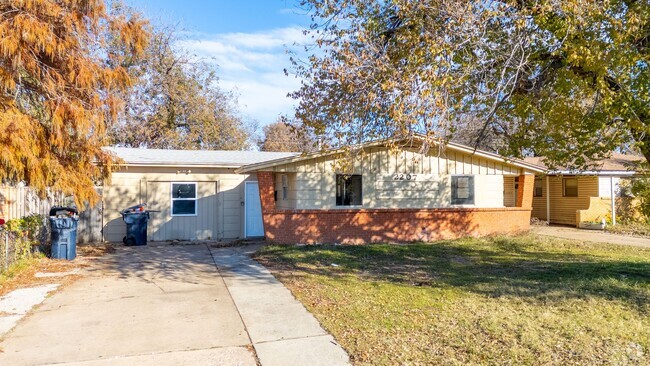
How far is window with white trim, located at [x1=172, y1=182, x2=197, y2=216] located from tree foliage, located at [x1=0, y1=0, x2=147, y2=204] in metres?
6.17

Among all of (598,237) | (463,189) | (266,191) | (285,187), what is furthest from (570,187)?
(266,191)

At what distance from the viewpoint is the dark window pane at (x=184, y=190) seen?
15.4m

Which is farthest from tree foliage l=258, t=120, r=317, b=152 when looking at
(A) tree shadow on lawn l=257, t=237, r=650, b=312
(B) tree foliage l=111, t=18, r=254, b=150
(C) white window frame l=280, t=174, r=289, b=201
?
(A) tree shadow on lawn l=257, t=237, r=650, b=312

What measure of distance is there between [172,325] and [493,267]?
22.4 ft

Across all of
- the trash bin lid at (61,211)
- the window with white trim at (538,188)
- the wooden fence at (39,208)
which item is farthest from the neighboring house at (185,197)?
the window with white trim at (538,188)

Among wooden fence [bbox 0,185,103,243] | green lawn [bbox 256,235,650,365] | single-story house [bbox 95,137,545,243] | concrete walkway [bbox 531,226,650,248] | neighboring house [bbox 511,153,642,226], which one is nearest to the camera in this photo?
green lawn [bbox 256,235,650,365]

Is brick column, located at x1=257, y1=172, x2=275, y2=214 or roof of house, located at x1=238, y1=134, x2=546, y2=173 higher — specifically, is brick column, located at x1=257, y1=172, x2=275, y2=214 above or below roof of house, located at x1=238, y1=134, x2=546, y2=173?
below

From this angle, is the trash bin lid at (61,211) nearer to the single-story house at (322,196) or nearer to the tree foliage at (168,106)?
the single-story house at (322,196)

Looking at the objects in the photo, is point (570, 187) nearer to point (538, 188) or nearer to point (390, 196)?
point (538, 188)

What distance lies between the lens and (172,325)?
595 centimetres

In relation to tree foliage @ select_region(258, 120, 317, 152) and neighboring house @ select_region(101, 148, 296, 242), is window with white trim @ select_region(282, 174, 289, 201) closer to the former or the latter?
neighboring house @ select_region(101, 148, 296, 242)

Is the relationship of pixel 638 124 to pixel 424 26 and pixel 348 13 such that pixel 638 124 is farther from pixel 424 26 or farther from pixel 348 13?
pixel 348 13

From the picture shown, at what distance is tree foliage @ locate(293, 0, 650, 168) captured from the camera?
732cm

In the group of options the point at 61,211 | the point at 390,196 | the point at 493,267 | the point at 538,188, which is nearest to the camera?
the point at 493,267
